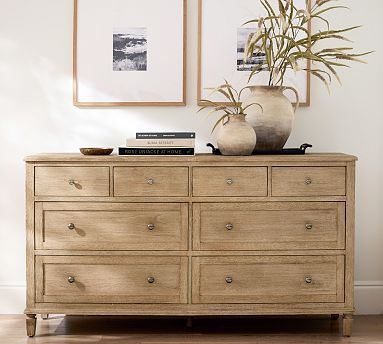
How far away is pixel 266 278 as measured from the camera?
132 inches

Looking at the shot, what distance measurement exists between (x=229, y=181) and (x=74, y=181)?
73 cm

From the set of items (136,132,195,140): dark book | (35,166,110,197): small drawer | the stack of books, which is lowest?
(35,166,110,197): small drawer

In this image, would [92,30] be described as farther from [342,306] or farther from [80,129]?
[342,306]

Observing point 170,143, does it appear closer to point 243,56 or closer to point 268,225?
point 268,225

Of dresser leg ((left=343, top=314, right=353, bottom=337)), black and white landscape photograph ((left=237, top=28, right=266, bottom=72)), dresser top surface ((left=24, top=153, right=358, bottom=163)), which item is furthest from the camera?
black and white landscape photograph ((left=237, top=28, right=266, bottom=72))

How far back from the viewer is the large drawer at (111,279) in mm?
3346

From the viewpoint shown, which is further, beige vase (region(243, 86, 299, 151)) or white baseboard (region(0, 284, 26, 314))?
white baseboard (region(0, 284, 26, 314))

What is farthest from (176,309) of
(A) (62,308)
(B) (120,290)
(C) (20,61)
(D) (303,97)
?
(C) (20,61)

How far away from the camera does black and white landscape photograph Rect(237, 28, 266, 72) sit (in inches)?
149

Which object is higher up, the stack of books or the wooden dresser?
the stack of books

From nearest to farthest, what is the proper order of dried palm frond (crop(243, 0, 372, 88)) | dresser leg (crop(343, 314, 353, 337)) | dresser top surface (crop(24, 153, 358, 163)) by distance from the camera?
dresser top surface (crop(24, 153, 358, 163)), dresser leg (crop(343, 314, 353, 337)), dried palm frond (crop(243, 0, 372, 88))

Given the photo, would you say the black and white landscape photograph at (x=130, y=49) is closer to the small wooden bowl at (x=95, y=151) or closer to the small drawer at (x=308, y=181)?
the small wooden bowl at (x=95, y=151)

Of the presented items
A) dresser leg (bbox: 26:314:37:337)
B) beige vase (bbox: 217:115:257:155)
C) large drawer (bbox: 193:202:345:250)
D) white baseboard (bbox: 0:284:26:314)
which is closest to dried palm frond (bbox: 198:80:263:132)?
beige vase (bbox: 217:115:257:155)

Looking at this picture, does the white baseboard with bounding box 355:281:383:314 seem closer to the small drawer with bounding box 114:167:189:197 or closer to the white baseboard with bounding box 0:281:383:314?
the white baseboard with bounding box 0:281:383:314
